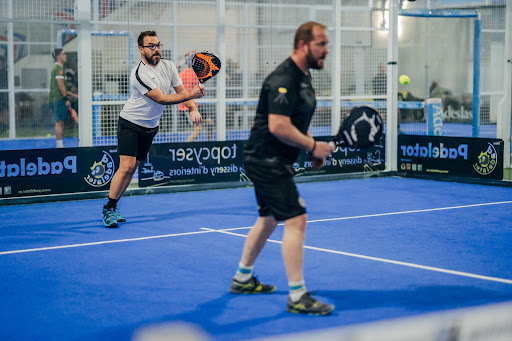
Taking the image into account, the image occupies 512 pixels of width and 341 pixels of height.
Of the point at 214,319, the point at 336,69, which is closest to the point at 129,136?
the point at 214,319

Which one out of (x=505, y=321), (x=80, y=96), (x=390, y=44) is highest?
(x=390, y=44)

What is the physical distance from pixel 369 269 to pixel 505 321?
3944 mm

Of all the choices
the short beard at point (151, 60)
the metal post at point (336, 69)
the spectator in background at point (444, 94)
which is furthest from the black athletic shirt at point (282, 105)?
the spectator in background at point (444, 94)

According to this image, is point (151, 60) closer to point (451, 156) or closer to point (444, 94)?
point (451, 156)

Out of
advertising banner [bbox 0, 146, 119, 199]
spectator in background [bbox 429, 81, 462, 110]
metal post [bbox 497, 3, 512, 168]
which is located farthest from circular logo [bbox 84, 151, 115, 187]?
spectator in background [bbox 429, 81, 462, 110]

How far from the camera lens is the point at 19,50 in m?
15.4

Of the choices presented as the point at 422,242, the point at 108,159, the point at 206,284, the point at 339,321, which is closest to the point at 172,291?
the point at 206,284

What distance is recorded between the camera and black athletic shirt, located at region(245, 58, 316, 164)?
5.18m

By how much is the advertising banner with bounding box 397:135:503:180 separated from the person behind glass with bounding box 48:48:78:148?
5869 millimetres

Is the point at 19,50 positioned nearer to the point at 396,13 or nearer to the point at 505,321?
the point at 396,13

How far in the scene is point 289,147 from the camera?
5461 millimetres

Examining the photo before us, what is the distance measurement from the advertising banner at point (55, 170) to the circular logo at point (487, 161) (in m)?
5.81

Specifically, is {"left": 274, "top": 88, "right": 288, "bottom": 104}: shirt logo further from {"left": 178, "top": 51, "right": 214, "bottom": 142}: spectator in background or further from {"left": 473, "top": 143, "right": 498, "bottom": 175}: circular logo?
{"left": 473, "top": 143, "right": 498, "bottom": 175}: circular logo

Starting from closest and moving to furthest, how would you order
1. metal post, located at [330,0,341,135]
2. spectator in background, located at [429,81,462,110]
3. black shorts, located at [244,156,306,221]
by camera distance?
black shorts, located at [244,156,306,221]
metal post, located at [330,0,341,135]
spectator in background, located at [429,81,462,110]
